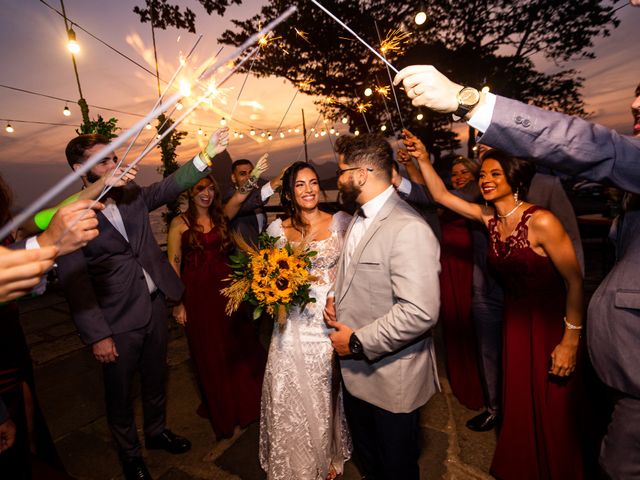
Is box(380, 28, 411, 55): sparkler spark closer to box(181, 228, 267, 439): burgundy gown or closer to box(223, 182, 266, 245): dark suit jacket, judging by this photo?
box(223, 182, 266, 245): dark suit jacket

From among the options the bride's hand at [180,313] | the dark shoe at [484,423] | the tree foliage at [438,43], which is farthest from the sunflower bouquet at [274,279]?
the tree foliage at [438,43]

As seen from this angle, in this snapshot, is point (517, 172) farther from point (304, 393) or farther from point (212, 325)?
point (212, 325)

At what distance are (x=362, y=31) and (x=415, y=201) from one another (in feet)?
40.3

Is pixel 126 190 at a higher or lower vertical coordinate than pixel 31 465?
higher

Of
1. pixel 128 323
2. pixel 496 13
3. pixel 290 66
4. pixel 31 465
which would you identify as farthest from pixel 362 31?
pixel 31 465

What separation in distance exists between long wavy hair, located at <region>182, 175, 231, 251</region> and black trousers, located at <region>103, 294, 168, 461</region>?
69cm

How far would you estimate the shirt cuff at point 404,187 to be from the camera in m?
3.87

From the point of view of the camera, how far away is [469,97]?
4.11ft

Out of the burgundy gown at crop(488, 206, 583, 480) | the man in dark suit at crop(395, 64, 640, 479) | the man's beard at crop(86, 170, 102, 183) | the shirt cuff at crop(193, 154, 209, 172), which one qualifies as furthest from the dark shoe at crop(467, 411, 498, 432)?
the man's beard at crop(86, 170, 102, 183)

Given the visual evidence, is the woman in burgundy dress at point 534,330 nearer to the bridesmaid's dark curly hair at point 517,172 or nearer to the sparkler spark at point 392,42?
the bridesmaid's dark curly hair at point 517,172

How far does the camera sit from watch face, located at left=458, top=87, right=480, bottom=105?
1.25 meters

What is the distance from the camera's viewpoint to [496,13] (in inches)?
530

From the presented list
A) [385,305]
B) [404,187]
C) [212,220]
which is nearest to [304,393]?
[385,305]

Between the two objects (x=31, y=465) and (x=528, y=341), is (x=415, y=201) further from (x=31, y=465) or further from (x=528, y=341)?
(x=31, y=465)
